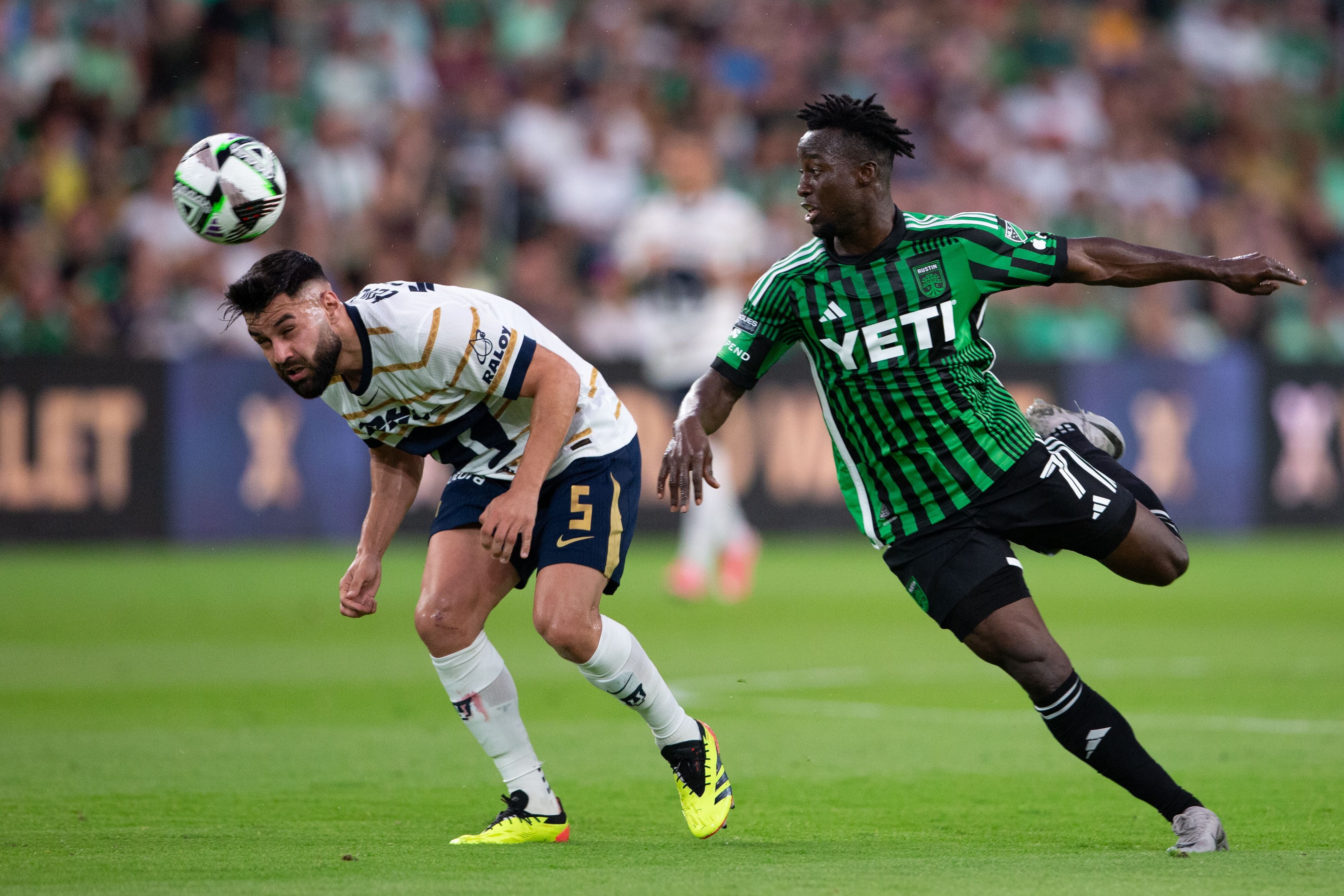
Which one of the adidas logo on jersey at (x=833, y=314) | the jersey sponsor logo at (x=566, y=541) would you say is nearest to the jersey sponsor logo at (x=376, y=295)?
the jersey sponsor logo at (x=566, y=541)

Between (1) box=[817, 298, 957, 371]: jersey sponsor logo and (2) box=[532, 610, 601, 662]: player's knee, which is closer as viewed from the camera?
(2) box=[532, 610, 601, 662]: player's knee

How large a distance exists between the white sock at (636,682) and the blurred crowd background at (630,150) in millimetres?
7313

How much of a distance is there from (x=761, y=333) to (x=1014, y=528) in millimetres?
1048

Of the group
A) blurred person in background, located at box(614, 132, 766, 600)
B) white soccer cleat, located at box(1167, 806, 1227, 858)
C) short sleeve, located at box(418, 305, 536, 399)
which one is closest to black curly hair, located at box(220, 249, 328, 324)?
short sleeve, located at box(418, 305, 536, 399)

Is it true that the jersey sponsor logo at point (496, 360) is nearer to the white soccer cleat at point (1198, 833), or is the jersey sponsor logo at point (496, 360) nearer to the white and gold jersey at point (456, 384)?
the white and gold jersey at point (456, 384)

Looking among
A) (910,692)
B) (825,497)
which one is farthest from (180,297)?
(910,692)

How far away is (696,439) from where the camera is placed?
5594 millimetres

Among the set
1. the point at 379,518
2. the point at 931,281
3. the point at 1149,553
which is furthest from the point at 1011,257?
the point at 379,518

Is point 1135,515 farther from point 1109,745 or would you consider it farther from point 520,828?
point 520,828

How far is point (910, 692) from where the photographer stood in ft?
30.3

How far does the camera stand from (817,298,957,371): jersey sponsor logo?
5.54 meters

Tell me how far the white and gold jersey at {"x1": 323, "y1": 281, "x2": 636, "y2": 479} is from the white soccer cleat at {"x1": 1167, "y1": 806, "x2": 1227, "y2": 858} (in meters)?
2.18

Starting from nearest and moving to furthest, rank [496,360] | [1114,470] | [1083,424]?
1. [496,360]
2. [1114,470]
3. [1083,424]

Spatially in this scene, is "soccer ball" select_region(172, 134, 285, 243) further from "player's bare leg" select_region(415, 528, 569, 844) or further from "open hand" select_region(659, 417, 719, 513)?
"open hand" select_region(659, 417, 719, 513)
